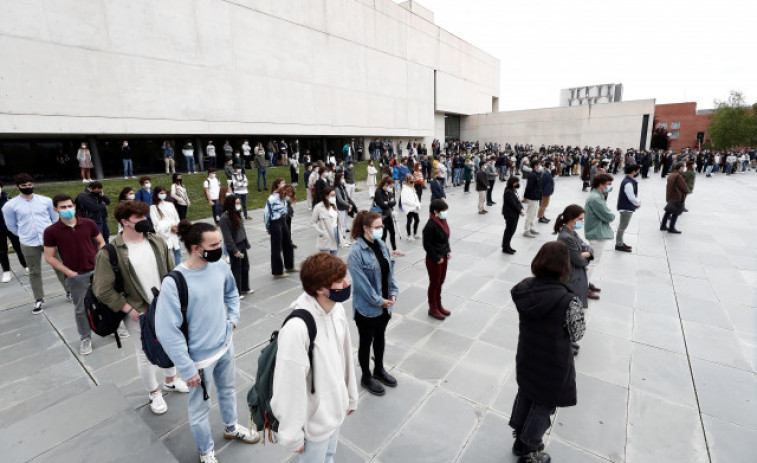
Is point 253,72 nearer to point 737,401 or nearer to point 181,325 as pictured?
point 181,325

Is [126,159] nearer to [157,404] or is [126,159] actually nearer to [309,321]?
[157,404]

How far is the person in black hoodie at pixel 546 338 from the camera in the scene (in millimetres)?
2301

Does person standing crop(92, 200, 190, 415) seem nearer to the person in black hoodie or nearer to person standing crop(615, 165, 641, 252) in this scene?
the person in black hoodie

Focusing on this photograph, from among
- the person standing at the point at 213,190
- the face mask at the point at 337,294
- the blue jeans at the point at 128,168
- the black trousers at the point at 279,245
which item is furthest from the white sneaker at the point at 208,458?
the blue jeans at the point at 128,168

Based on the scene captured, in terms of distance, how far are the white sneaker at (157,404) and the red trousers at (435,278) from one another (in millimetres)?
3257

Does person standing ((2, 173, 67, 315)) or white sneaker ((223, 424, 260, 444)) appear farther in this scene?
person standing ((2, 173, 67, 315))

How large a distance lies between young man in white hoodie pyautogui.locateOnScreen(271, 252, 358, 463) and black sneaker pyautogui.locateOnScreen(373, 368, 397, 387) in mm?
1527

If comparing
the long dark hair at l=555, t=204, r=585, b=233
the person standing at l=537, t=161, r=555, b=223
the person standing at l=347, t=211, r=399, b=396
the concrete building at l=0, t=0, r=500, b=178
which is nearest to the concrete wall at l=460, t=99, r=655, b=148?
the concrete building at l=0, t=0, r=500, b=178

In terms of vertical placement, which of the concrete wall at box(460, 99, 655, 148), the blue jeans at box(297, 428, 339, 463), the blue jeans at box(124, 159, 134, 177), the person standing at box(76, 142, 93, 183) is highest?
the concrete wall at box(460, 99, 655, 148)

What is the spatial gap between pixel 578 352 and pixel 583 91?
11341 cm

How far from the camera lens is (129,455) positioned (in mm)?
2375

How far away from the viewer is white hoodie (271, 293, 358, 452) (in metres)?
1.77

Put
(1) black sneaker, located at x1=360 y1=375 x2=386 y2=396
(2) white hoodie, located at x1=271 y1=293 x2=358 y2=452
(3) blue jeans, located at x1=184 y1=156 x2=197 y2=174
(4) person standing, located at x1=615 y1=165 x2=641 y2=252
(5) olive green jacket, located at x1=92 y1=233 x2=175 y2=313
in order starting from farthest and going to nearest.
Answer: (3) blue jeans, located at x1=184 y1=156 x2=197 y2=174
(4) person standing, located at x1=615 y1=165 x2=641 y2=252
(1) black sneaker, located at x1=360 y1=375 x2=386 y2=396
(5) olive green jacket, located at x1=92 y1=233 x2=175 y2=313
(2) white hoodie, located at x1=271 y1=293 x2=358 y2=452

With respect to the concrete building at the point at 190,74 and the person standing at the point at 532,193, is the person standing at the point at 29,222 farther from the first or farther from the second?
the concrete building at the point at 190,74
